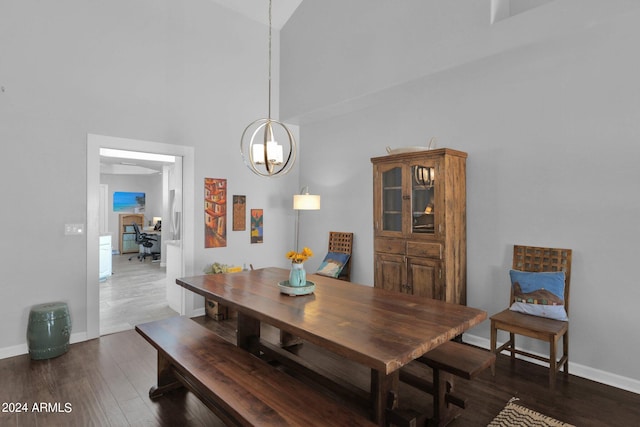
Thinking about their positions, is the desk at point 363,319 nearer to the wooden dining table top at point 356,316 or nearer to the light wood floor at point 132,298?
the wooden dining table top at point 356,316

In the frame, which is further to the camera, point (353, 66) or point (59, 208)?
point (353, 66)

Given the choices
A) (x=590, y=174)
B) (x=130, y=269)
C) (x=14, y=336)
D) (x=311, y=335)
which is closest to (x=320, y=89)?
(x=590, y=174)

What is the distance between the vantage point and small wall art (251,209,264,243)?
5211 millimetres

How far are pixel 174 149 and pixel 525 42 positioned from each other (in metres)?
4.01

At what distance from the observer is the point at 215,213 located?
15.8ft

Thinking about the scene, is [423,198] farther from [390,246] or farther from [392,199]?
[390,246]

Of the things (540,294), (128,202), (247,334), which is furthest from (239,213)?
(128,202)

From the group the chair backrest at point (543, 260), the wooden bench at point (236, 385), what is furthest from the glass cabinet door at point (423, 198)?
the wooden bench at point (236, 385)

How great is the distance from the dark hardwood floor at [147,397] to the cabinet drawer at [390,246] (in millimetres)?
1175

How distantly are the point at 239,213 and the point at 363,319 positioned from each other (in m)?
3.43

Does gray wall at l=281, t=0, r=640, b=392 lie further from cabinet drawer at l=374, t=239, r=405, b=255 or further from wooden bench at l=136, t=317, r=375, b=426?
wooden bench at l=136, t=317, r=375, b=426

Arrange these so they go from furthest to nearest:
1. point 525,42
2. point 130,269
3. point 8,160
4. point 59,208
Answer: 1. point 130,269
2. point 59,208
3. point 8,160
4. point 525,42

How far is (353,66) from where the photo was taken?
4.39 meters

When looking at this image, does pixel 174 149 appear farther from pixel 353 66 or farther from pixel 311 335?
pixel 311 335
